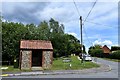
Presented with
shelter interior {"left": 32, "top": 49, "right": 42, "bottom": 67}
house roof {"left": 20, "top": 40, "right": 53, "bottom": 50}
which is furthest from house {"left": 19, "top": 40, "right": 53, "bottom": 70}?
shelter interior {"left": 32, "top": 49, "right": 42, "bottom": 67}

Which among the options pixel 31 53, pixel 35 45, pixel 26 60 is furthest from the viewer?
pixel 35 45

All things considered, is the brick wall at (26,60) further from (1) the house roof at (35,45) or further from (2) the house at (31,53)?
(1) the house roof at (35,45)

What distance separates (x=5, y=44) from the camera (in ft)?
130

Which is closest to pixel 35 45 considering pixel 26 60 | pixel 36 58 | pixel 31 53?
pixel 31 53

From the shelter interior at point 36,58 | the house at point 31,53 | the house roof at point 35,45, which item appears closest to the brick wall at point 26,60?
the house at point 31,53

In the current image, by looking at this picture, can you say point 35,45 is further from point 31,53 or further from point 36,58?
point 36,58

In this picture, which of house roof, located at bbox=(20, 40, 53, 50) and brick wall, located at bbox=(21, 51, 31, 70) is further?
house roof, located at bbox=(20, 40, 53, 50)

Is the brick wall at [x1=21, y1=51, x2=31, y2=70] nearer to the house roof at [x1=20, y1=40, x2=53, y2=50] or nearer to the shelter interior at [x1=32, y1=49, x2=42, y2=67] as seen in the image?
the house roof at [x1=20, y1=40, x2=53, y2=50]

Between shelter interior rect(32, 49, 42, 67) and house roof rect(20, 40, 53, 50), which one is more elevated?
house roof rect(20, 40, 53, 50)

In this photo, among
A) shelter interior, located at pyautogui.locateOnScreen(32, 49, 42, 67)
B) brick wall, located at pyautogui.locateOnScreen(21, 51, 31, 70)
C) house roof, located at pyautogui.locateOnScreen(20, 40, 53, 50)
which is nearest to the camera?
brick wall, located at pyautogui.locateOnScreen(21, 51, 31, 70)

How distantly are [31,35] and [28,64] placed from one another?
665 inches

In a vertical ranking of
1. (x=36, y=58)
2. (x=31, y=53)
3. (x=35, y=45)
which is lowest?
(x=36, y=58)

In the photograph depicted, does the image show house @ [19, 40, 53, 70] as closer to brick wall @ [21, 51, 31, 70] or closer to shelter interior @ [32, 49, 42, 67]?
brick wall @ [21, 51, 31, 70]

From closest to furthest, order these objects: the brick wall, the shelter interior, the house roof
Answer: the brick wall, the house roof, the shelter interior
